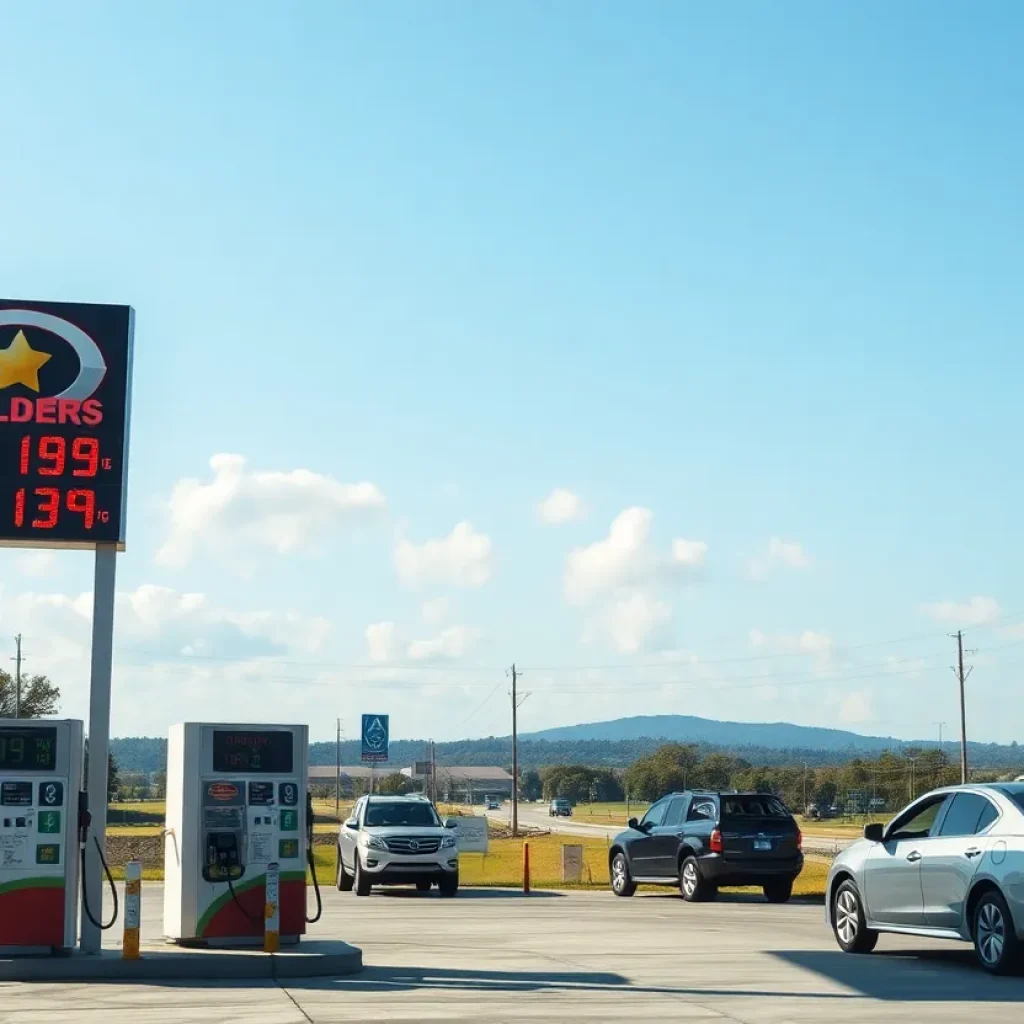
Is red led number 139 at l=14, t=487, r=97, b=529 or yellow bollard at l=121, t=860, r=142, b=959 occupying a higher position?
red led number 139 at l=14, t=487, r=97, b=529

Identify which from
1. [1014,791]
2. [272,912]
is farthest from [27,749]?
[1014,791]

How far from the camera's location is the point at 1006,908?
14.1 m

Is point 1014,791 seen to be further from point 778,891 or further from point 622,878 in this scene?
point 622,878

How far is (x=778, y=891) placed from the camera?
2761 centimetres

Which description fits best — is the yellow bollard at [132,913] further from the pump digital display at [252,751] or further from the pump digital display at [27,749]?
the pump digital display at [252,751]

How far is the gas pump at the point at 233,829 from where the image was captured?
15984mm

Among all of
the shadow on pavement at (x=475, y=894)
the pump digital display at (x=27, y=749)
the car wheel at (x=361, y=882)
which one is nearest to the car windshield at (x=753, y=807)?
the shadow on pavement at (x=475, y=894)

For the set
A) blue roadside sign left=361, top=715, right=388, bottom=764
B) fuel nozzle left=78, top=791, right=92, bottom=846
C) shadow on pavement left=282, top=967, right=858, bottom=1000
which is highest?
blue roadside sign left=361, top=715, right=388, bottom=764

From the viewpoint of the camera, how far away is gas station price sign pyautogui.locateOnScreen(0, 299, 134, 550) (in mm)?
15875

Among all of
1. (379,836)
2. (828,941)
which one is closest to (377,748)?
(379,836)

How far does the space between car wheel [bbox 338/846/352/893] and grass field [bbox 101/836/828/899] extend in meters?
1.94

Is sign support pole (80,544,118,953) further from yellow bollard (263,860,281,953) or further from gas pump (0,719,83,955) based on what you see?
yellow bollard (263,860,281,953)

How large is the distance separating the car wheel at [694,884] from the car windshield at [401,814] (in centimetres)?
484

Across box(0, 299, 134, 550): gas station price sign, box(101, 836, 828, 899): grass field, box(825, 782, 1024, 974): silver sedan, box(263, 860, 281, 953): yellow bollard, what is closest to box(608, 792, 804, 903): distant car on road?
box(101, 836, 828, 899): grass field
